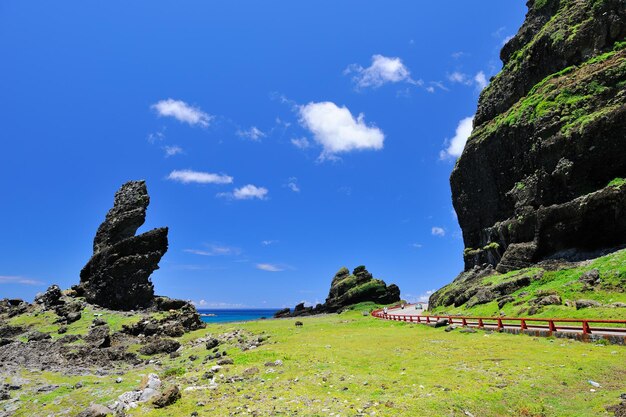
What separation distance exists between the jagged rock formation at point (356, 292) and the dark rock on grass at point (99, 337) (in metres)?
74.8

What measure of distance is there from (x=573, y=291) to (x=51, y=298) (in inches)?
3233

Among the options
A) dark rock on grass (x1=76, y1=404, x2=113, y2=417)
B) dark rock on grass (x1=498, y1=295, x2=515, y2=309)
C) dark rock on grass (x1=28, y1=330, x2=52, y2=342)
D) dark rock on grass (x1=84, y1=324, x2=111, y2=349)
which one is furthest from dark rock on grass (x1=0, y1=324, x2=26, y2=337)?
dark rock on grass (x1=498, y1=295, x2=515, y2=309)

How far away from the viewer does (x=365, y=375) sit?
22.1 meters

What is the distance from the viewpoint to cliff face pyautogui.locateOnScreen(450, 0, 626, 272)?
1907 inches

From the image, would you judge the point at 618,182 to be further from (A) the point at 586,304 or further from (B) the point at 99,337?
(B) the point at 99,337

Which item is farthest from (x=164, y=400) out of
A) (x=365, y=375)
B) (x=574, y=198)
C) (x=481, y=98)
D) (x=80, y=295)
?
(x=481, y=98)

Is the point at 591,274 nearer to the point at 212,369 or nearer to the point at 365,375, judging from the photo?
the point at 365,375

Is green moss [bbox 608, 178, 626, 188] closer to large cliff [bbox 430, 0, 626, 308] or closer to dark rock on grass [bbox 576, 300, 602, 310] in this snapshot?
large cliff [bbox 430, 0, 626, 308]

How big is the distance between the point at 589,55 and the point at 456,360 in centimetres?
6061

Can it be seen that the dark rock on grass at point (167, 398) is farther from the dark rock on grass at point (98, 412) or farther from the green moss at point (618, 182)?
the green moss at point (618, 182)

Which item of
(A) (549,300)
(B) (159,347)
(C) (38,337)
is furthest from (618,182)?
(C) (38,337)

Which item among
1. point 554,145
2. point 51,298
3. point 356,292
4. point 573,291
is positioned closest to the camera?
point 573,291

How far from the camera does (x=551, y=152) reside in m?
56.1

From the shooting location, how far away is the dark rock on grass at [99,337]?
44281 millimetres
